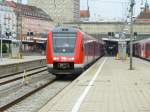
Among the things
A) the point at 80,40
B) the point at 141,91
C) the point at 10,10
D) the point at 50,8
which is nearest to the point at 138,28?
the point at 10,10

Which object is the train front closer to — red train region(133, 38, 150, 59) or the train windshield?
the train windshield

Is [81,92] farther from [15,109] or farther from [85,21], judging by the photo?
[85,21]

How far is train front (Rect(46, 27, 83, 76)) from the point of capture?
30891 mm

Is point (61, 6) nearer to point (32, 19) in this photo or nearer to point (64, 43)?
point (64, 43)

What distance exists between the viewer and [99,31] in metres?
122

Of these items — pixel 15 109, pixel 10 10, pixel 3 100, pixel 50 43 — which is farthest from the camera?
pixel 10 10

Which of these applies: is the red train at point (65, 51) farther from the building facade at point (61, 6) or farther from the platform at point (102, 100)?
the building facade at point (61, 6)

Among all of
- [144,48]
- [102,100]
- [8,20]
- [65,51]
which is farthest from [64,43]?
[8,20]

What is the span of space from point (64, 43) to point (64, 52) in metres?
0.66

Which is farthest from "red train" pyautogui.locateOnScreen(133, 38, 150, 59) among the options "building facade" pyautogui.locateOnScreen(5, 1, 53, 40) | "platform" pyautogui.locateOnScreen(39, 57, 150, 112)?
"building facade" pyautogui.locateOnScreen(5, 1, 53, 40)

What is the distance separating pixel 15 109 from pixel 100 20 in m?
96.9

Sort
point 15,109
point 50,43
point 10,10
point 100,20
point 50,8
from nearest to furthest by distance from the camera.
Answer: point 15,109, point 50,43, point 50,8, point 100,20, point 10,10

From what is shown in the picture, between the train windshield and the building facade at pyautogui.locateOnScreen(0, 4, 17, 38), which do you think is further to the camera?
the building facade at pyautogui.locateOnScreen(0, 4, 17, 38)

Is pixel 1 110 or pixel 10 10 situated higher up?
pixel 10 10
